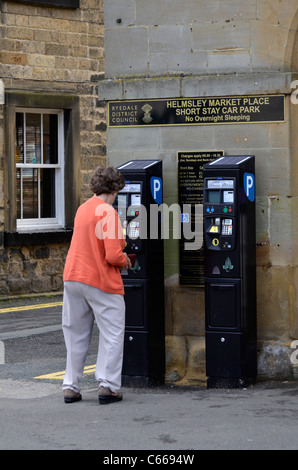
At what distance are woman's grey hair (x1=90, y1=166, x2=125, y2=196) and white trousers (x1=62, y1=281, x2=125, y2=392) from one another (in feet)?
2.45

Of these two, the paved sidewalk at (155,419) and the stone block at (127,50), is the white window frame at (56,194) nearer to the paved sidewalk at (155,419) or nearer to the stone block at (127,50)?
the stone block at (127,50)

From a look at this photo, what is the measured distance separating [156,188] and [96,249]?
3.85ft

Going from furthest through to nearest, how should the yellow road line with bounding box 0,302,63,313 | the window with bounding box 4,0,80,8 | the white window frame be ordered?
the white window frame, the window with bounding box 4,0,80,8, the yellow road line with bounding box 0,302,63,313

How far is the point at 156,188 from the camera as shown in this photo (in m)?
8.31

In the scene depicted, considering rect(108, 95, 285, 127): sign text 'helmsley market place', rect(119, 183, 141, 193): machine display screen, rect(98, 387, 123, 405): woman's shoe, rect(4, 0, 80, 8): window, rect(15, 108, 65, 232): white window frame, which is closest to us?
rect(98, 387, 123, 405): woman's shoe

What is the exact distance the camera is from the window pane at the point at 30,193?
1650 centimetres

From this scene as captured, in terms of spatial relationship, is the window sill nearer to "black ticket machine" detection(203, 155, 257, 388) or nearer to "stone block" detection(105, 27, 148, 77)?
"stone block" detection(105, 27, 148, 77)

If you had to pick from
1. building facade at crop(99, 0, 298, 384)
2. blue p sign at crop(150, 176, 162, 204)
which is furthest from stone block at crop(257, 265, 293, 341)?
blue p sign at crop(150, 176, 162, 204)

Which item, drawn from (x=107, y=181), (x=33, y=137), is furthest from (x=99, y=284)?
(x=33, y=137)

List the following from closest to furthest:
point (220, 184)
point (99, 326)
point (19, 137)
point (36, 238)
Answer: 1. point (99, 326)
2. point (220, 184)
3. point (36, 238)
4. point (19, 137)

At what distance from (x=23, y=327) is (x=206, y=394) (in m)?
5.09

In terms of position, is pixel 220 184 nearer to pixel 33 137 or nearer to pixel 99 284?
pixel 99 284

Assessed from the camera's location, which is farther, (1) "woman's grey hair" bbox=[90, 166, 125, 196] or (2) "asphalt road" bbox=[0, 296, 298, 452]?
(1) "woman's grey hair" bbox=[90, 166, 125, 196]

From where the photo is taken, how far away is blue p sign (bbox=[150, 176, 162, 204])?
823cm
